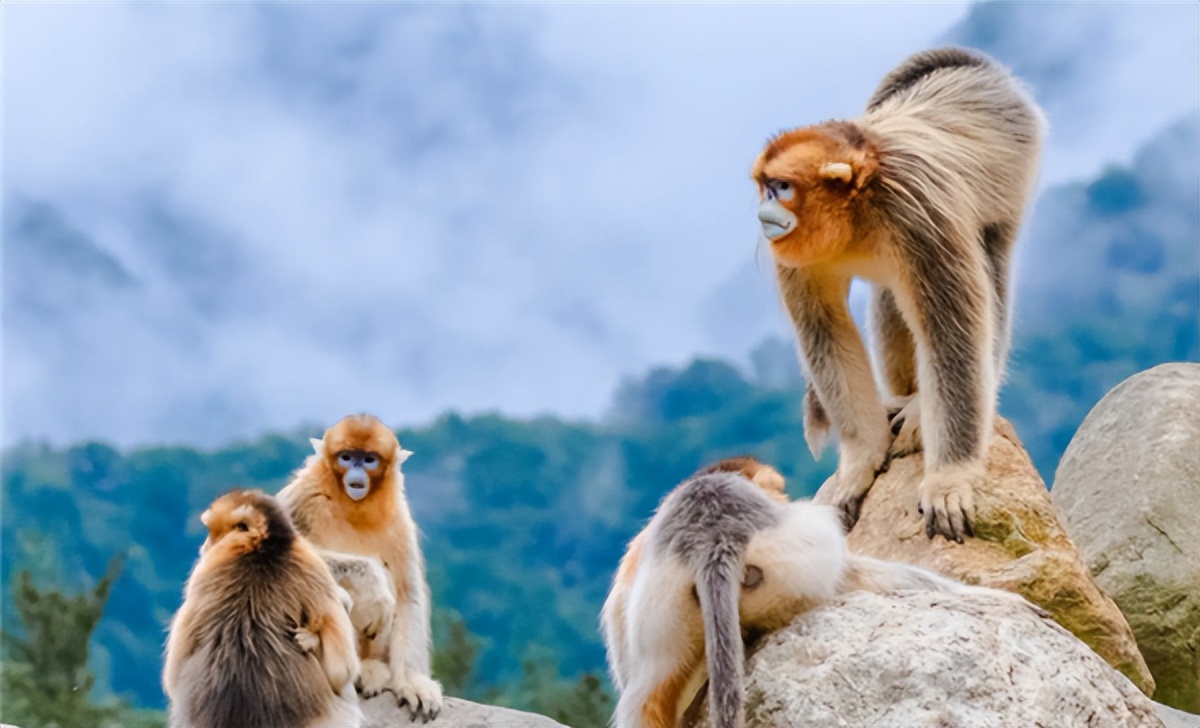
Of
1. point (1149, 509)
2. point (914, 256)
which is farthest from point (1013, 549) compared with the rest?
point (1149, 509)

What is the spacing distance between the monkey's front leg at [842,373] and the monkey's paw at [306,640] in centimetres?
187

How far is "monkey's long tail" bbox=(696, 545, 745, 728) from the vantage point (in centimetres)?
296

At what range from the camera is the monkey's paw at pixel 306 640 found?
12.1ft

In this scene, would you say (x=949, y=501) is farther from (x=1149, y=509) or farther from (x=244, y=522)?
(x=1149, y=509)

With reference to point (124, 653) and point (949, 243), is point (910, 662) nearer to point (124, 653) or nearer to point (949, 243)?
point (949, 243)

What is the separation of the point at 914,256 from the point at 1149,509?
9.51 ft

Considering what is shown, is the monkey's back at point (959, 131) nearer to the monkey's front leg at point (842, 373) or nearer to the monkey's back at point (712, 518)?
the monkey's front leg at point (842, 373)

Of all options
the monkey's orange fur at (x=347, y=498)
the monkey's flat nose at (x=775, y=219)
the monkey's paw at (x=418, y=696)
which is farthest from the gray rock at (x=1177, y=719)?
the monkey's orange fur at (x=347, y=498)

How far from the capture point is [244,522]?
387cm

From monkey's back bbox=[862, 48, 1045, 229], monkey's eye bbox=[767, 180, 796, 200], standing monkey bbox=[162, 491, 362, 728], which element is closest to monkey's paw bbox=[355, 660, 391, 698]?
standing monkey bbox=[162, 491, 362, 728]

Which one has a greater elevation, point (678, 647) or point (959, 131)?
point (959, 131)

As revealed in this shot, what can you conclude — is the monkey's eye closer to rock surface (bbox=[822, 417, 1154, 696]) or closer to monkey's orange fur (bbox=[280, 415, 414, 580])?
rock surface (bbox=[822, 417, 1154, 696])

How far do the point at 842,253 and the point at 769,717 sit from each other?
1.73 m

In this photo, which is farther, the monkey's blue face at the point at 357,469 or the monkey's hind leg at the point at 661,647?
the monkey's blue face at the point at 357,469
